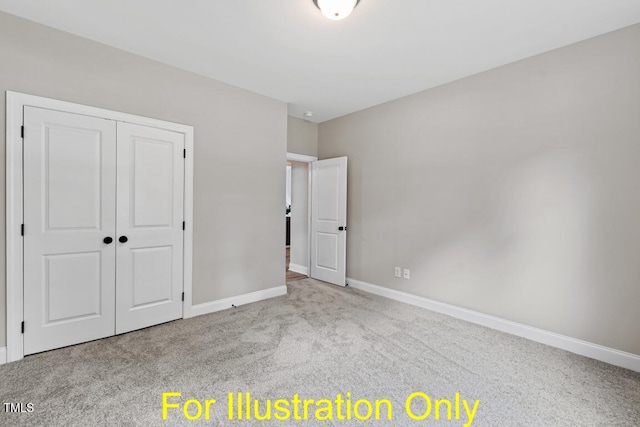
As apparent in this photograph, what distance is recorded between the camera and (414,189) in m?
3.71

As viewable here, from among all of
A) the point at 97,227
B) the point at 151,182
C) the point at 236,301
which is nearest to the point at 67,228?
the point at 97,227

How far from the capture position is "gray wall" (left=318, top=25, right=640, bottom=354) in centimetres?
235

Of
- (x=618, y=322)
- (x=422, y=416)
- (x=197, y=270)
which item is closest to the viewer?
(x=422, y=416)

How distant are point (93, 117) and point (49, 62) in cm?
47

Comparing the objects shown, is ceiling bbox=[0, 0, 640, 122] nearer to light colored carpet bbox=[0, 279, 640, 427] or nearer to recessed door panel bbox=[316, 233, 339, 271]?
recessed door panel bbox=[316, 233, 339, 271]

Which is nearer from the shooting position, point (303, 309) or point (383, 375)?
point (383, 375)

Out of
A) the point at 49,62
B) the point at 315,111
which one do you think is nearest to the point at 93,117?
the point at 49,62

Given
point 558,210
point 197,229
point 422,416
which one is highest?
point 558,210

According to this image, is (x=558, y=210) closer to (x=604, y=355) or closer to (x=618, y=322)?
(x=618, y=322)

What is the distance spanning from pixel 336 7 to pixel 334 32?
429 mm

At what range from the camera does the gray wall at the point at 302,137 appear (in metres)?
4.62

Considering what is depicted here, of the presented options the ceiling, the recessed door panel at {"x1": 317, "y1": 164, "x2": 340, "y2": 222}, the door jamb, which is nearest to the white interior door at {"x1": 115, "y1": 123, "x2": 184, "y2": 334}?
the ceiling

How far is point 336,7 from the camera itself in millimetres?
2008

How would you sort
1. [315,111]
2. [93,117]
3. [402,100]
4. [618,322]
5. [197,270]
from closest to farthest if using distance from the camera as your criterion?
[618,322]
[93,117]
[197,270]
[402,100]
[315,111]
